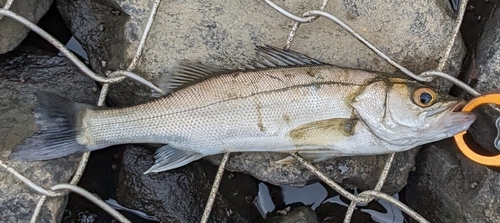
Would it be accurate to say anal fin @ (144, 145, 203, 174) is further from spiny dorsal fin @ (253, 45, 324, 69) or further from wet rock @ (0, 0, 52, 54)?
wet rock @ (0, 0, 52, 54)

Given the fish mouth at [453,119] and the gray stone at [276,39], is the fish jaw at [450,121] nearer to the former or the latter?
the fish mouth at [453,119]

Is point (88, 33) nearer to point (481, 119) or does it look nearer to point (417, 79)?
point (417, 79)

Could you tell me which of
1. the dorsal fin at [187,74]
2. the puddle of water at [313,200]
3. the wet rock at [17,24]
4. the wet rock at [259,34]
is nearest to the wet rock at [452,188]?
the puddle of water at [313,200]

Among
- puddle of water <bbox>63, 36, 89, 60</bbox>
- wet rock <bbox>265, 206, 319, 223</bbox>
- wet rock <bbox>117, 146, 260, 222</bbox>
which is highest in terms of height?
puddle of water <bbox>63, 36, 89, 60</bbox>

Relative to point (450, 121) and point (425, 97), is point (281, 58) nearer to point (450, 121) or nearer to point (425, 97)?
point (425, 97)

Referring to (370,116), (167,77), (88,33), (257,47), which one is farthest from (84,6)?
(370,116)

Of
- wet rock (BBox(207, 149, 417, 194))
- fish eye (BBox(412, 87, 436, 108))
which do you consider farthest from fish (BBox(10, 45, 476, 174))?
wet rock (BBox(207, 149, 417, 194))
